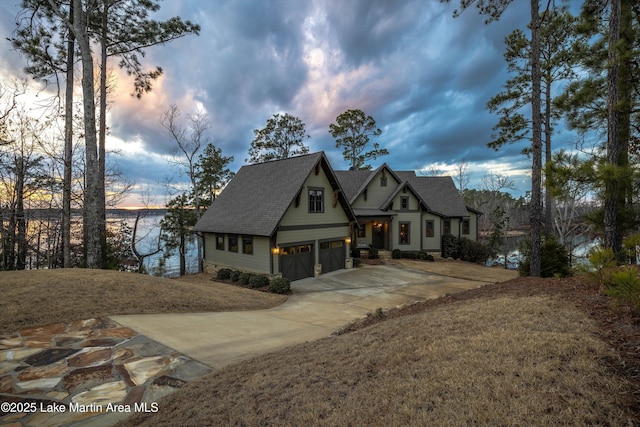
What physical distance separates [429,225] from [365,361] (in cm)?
2518

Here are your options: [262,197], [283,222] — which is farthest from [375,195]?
[283,222]

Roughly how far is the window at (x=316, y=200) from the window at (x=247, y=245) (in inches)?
162

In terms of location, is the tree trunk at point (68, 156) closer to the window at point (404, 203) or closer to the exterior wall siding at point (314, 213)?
the exterior wall siding at point (314, 213)

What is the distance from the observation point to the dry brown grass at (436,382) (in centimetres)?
300

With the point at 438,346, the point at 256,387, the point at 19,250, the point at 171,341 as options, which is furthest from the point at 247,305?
the point at 19,250

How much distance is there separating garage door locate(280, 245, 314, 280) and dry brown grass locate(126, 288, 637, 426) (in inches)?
448

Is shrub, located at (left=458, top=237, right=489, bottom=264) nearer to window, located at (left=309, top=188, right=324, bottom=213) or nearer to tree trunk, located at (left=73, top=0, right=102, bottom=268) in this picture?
window, located at (left=309, top=188, right=324, bottom=213)

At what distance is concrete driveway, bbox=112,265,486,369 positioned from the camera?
21.8 feet

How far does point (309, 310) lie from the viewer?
37.7ft

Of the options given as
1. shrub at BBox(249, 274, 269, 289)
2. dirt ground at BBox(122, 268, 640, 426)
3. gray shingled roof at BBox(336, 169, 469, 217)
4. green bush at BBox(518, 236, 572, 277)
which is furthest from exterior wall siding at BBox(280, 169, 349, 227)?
dirt ground at BBox(122, 268, 640, 426)

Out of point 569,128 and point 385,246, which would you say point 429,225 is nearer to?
point 385,246

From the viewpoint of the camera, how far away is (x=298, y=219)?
17.8 meters

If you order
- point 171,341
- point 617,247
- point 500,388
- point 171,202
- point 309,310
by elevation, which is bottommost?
point 309,310

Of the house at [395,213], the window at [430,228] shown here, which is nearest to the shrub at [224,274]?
the house at [395,213]
